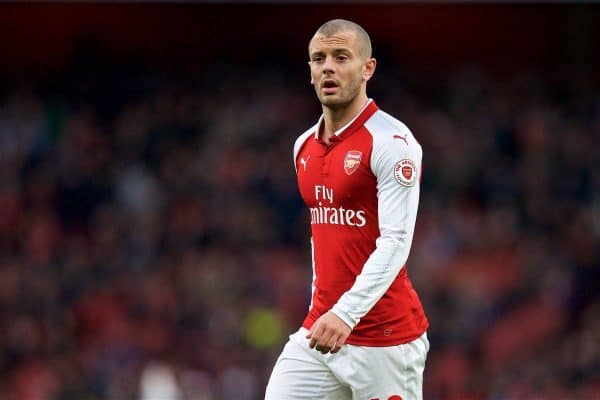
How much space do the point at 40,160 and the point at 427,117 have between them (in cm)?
475

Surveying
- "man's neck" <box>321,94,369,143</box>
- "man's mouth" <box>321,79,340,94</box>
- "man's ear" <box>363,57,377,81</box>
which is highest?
"man's ear" <box>363,57,377,81</box>

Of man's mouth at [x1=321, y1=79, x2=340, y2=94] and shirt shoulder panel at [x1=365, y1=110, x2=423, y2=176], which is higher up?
man's mouth at [x1=321, y1=79, x2=340, y2=94]

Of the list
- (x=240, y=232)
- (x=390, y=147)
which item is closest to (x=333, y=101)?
(x=390, y=147)

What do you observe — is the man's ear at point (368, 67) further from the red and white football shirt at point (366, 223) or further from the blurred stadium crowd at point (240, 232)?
the blurred stadium crowd at point (240, 232)

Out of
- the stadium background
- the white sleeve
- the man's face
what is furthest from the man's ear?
the stadium background

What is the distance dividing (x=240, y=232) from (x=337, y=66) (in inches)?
356

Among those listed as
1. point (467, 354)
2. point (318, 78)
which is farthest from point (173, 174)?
point (318, 78)

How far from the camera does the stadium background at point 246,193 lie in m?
12.2

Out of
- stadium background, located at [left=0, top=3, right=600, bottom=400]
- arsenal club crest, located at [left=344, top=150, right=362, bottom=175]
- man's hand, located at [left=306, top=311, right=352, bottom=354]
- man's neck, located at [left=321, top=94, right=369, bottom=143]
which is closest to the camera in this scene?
man's hand, located at [left=306, top=311, right=352, bottom=354]

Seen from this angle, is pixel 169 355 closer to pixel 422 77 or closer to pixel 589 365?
pixel 589 365

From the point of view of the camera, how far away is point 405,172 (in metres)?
4.39

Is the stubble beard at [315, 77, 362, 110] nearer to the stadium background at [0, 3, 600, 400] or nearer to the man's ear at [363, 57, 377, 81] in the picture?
the man's ear at [363, 57, 377, 81]

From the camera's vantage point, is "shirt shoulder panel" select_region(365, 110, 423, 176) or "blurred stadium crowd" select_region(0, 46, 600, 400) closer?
"shirt shoulder panel" select_region(365, 110, 423, 176)

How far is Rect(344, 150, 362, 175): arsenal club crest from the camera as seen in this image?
4.52 metres
